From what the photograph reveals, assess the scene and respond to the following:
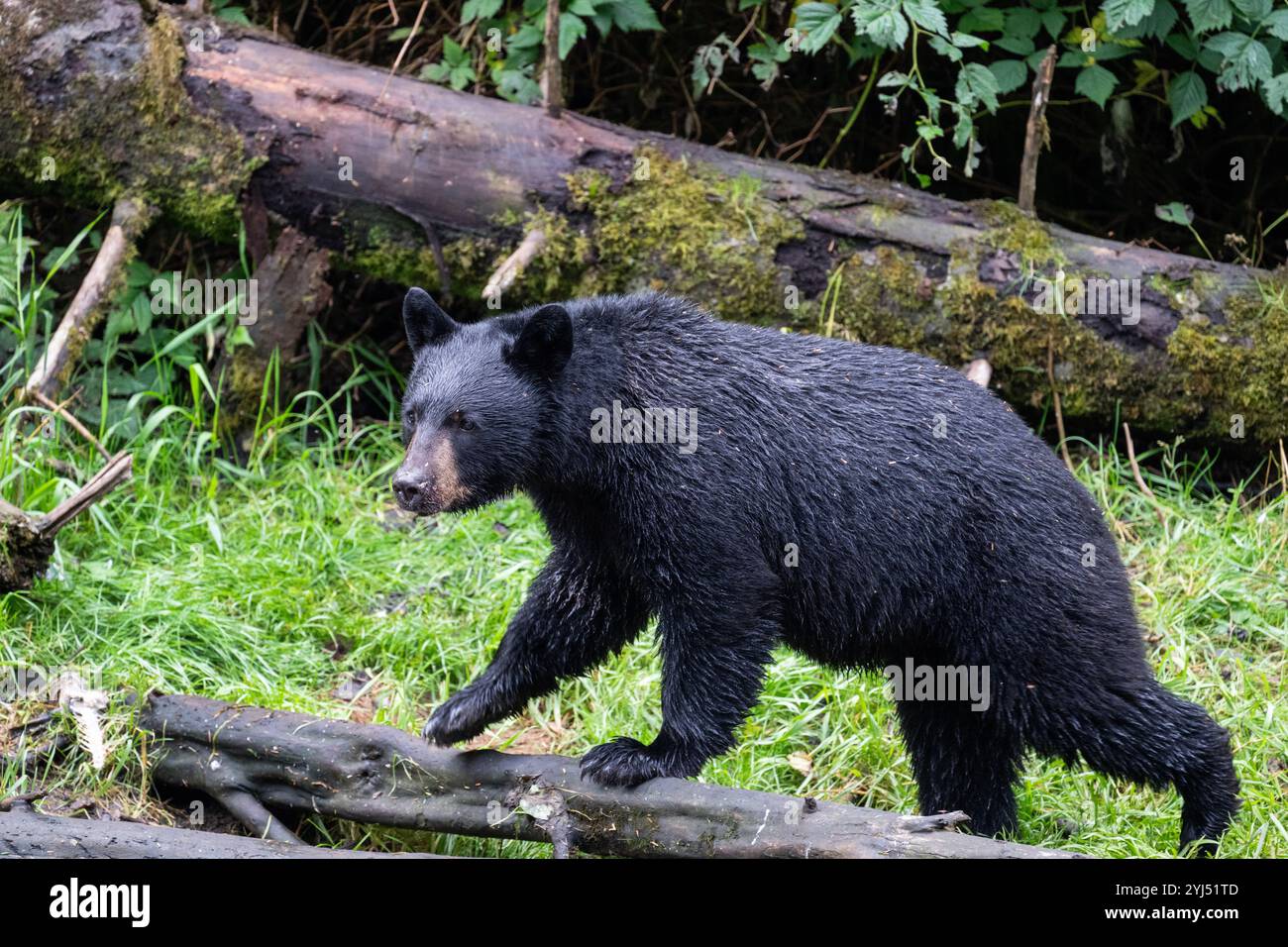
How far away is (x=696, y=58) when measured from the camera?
777cm

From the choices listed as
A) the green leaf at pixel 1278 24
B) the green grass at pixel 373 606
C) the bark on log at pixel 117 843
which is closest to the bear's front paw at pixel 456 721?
the green grass at pixel 373 606

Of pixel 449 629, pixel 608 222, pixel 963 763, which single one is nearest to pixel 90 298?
pixel 449 629

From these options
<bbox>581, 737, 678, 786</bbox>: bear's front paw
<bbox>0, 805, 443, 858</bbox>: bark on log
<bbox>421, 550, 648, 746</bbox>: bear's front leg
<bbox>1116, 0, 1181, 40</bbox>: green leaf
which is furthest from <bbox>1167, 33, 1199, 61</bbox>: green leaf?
<bbox>0, 805, 443, 858</bbox>: bark on log

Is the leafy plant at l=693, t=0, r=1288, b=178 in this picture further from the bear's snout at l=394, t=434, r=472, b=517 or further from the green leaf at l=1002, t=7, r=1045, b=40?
the bear's snout at l=394, t=434, r=472, b=517

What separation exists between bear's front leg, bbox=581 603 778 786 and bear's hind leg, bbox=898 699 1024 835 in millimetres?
834

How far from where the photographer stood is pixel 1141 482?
7125 mm

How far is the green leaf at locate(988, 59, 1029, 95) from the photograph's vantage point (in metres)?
7.19

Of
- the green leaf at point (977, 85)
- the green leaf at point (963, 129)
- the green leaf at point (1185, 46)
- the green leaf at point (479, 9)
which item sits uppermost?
the green leaf at point (1185, 46)

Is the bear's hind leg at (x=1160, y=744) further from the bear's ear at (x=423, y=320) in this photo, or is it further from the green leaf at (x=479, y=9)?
the green leaf at (x=479, y=9)

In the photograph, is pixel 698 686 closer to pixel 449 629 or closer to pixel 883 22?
pixel 449 629

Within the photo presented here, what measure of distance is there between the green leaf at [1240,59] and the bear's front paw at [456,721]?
473 cm

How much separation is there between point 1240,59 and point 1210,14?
265 mm

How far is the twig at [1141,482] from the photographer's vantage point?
699cm
